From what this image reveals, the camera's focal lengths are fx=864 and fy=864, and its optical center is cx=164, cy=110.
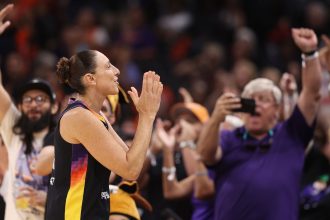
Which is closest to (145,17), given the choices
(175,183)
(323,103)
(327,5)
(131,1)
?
(131,1)

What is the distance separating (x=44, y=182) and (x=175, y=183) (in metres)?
1.12

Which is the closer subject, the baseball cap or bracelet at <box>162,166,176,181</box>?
bracelet at <box>162,166,176,181</box>

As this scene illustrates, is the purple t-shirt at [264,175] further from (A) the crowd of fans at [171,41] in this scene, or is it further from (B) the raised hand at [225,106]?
(A) the crowd of fans at [171,41]

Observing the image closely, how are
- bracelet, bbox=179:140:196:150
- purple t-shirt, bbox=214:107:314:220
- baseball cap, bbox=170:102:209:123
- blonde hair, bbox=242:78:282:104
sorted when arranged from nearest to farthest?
purple t-shirt, bbox=214:107:314:220, blonde hair, bbox=242:78:282:104, bracelet, bbox=179:140:196:150, baseball cap, bbox=170:102:209:123

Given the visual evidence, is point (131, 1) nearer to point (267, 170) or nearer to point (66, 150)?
point (267, 170)

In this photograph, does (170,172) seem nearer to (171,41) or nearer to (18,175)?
(18,175)

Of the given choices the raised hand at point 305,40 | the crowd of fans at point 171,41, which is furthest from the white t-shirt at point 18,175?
the crowd of fans at point 171,41

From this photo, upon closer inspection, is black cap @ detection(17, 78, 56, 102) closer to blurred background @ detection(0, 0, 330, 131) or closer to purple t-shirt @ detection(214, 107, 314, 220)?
purple t-shirt @ detection(214, 107, 314, 220)

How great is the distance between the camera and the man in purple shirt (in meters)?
6.41

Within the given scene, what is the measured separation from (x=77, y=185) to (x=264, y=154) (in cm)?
205

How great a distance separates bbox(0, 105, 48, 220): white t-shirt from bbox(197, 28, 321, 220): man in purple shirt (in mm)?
1240

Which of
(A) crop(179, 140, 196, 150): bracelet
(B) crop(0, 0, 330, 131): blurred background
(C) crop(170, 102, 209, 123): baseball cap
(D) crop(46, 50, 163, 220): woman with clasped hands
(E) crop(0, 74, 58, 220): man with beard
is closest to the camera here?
(D) crop(46, 50, 163, 220): woman with clasped hands

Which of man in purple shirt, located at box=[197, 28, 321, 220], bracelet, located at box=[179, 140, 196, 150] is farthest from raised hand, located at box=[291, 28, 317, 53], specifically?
bracelet, located at box=[179, 140, 196, 150]

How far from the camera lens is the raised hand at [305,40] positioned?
648 centimetres
